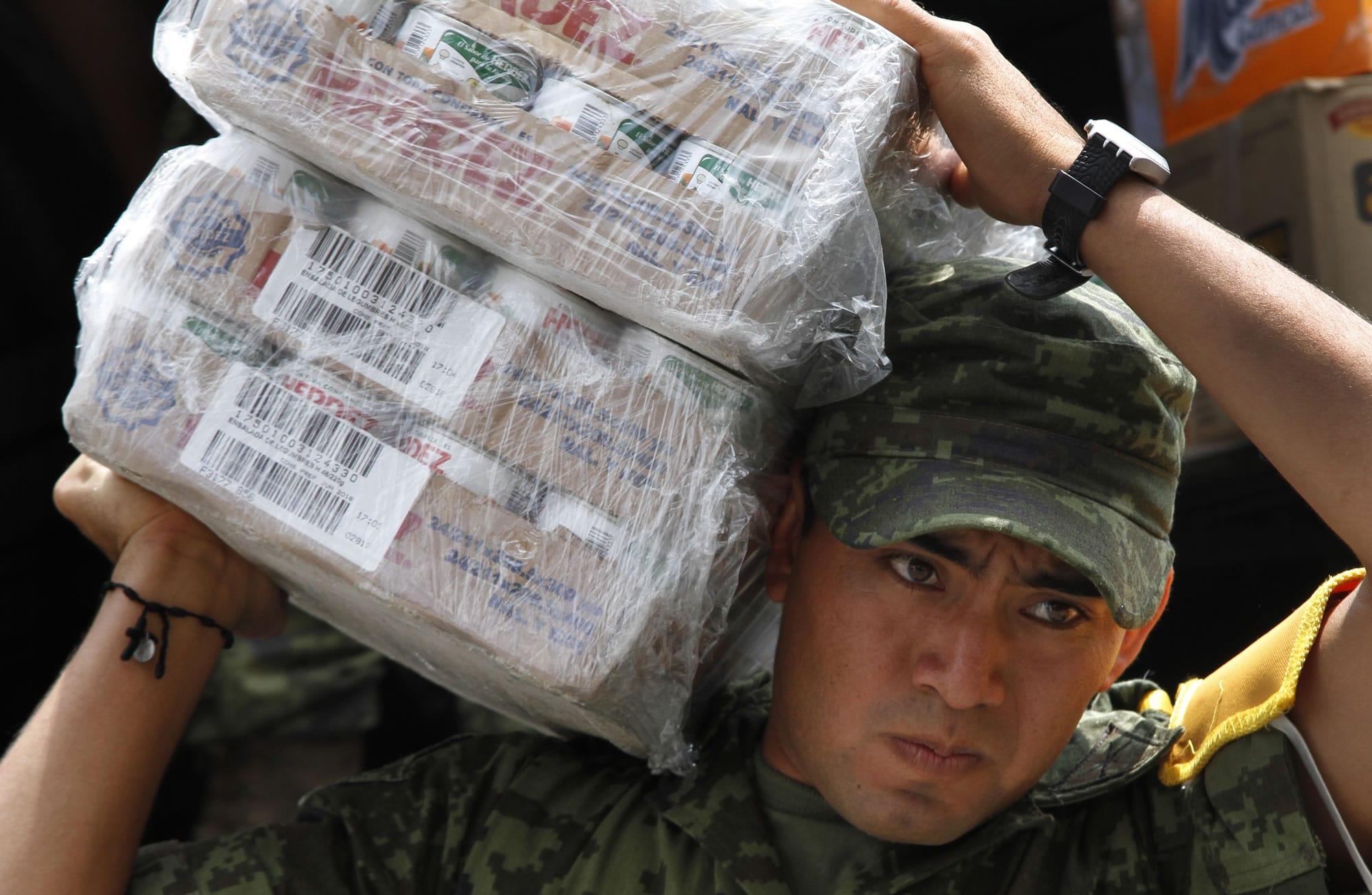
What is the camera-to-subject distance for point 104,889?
1.33 meters

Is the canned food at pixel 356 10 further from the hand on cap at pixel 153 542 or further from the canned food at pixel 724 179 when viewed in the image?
the hand on cap at pixel 153 542

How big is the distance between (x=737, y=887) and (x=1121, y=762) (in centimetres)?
50

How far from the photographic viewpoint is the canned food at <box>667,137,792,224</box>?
1.16 m

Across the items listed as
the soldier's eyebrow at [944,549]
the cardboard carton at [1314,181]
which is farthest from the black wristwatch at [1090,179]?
the cardboard carton at [1314,181]

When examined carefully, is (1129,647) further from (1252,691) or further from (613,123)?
(613,123)

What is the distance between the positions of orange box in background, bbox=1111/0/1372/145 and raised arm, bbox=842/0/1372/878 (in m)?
1.10

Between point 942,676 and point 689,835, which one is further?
point 689,835

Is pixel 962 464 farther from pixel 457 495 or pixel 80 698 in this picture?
pixel 80 698

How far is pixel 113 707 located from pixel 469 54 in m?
0.84

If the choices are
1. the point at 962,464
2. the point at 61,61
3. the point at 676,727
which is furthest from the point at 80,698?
the point at 61,61

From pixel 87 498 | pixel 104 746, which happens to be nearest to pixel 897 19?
pixel 87 498

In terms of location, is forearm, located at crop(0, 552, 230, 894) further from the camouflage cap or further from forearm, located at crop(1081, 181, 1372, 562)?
forearm, located at crop(1081, 181, 1372, 562)

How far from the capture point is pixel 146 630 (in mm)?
1426

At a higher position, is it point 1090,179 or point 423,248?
point 1090,179
